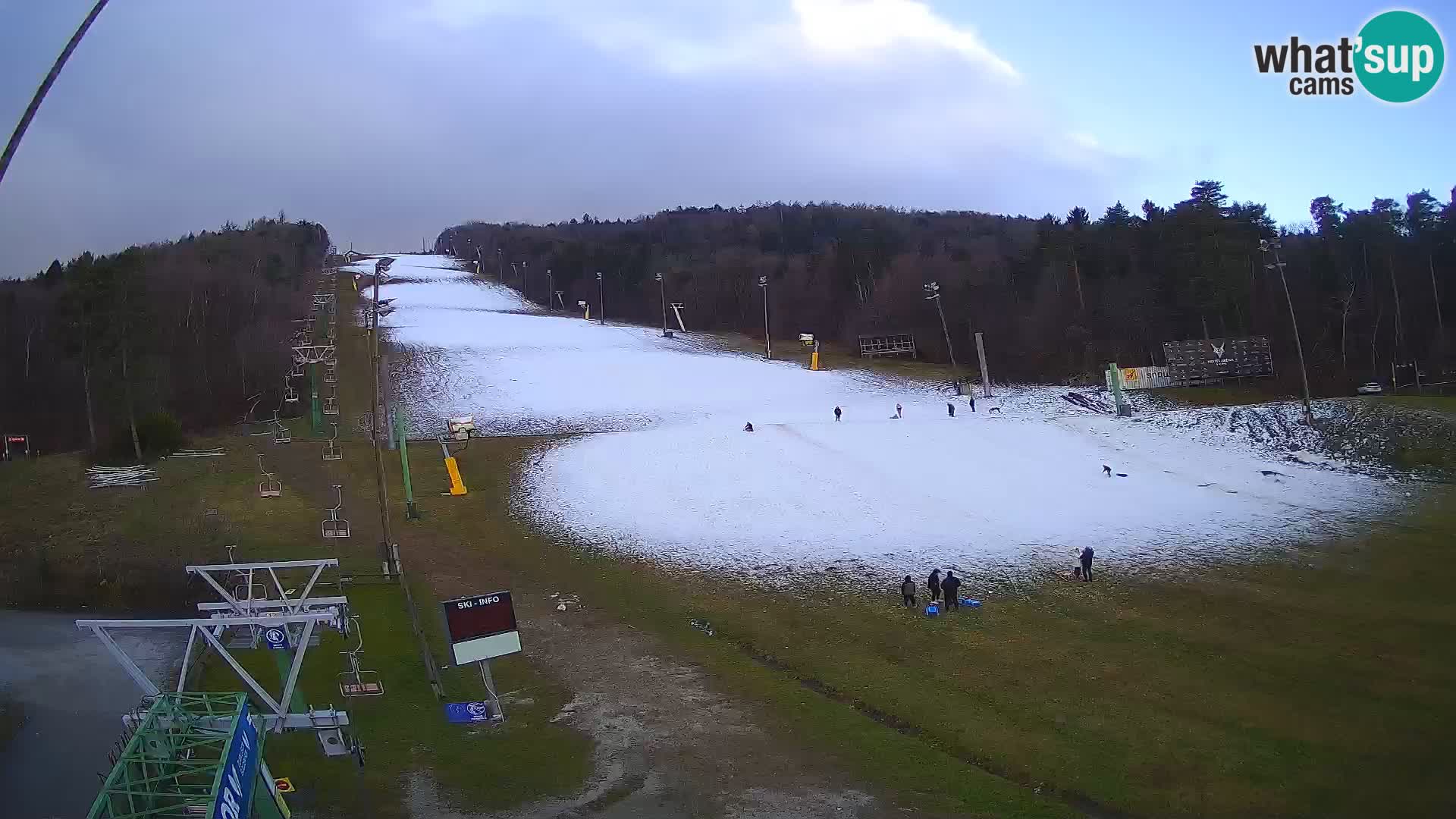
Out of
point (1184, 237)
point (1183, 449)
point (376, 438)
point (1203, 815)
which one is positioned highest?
point (1184, 237)

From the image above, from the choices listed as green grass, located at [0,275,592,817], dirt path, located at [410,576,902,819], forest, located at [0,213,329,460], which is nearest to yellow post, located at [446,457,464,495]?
green grass, located at [0,275,592,817]

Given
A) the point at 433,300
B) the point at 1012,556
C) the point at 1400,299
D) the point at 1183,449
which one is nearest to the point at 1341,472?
the point at 1183,449

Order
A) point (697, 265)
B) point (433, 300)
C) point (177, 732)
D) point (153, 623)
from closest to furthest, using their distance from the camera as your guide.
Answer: point (177, 732), point (153, 623), point (433, 300), point (697, 265)

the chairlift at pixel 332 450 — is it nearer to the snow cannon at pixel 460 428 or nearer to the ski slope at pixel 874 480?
the snow cannon at pixel 460 428

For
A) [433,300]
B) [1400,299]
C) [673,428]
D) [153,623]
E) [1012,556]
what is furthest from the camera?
[433,300]

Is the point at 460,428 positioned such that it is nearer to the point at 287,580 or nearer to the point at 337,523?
the point at 337,523

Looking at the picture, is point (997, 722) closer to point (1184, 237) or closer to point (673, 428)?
point (673, 428)
